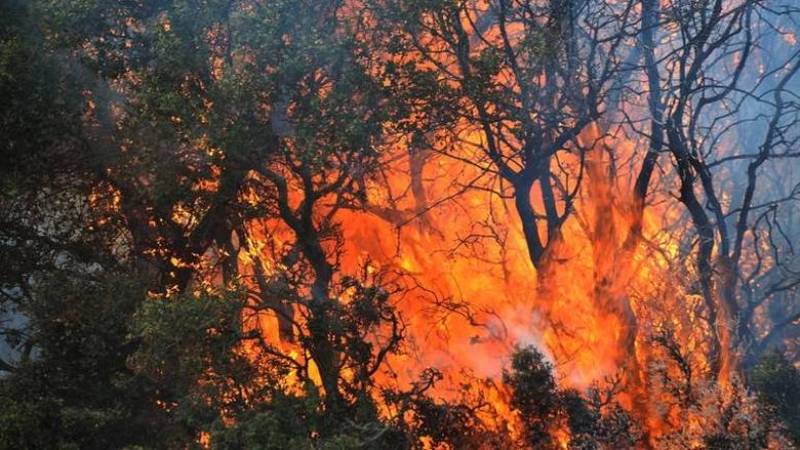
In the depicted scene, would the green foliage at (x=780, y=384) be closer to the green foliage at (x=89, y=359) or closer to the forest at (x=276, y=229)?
the forest at (x=276, y=229)

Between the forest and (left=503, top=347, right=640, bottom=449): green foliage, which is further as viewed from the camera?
(left=503, top=347, right=640, bottom=449): green foliage

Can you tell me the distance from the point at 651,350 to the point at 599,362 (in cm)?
90

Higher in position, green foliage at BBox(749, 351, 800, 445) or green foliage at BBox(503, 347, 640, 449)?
green foliage at BBox(749, 351, 800, 445)

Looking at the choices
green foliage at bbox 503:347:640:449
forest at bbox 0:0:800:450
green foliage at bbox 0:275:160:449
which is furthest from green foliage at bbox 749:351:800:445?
green foliage at bbox 0:275:160:449

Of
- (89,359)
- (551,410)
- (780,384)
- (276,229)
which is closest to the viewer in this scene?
(89,359)

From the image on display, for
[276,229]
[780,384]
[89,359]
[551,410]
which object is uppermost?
[276,229]

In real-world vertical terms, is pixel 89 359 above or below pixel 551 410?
above

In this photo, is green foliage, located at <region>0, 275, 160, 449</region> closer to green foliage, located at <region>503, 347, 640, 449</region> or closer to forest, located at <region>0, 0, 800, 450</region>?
forest, located at <region>0, 0, 800, 450</region>

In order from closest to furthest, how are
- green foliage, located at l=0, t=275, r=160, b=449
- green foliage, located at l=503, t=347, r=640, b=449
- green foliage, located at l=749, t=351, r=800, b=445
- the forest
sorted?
the forest < green foliage, located at l=0, t=275, r=160, b=449 < green foliage, located at l=503, t=347, r=640, b=449 < green foliage, located at l=749, t=351, r=800, b=445

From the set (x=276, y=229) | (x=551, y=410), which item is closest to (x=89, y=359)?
(x=276, y=229)

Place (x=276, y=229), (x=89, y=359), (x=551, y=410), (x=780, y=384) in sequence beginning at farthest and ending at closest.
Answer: (x=276, y=229) → (x=780, y=384) → (x=551, y=410) → (x=89, y=359)

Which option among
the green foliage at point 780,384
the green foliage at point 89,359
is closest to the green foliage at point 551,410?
the green foliage at point 780,384

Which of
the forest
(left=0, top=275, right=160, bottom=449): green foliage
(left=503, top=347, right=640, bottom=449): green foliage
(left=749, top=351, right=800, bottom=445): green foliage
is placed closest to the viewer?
the forest

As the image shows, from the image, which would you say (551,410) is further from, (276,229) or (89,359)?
(89,359)
